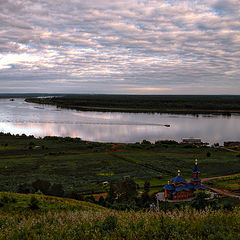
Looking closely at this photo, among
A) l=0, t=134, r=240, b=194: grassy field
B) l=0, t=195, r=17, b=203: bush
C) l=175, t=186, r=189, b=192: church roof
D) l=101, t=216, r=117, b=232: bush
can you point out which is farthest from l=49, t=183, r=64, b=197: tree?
l=101, t=216, r=117, b=232: bush

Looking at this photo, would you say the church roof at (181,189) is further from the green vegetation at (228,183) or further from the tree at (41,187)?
the tree at (41,187)

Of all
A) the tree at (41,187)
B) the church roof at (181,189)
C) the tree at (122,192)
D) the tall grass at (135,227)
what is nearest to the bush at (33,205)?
the tall grass at (135,227)

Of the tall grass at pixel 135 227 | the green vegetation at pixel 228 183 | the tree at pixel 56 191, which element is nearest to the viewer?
the tall grass at pixel 135 227

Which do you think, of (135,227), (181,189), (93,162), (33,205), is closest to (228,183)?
(181,189)

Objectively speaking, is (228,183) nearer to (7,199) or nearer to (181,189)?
(181,189)

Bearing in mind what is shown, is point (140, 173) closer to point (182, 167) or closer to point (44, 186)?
point (182, 167)

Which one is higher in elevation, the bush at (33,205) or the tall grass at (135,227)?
the tall grass at (135,227)

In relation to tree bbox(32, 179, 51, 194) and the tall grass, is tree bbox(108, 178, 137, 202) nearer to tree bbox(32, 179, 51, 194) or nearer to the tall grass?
tree bbox(32, 179, 51, 194)

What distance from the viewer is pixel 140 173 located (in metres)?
34.3

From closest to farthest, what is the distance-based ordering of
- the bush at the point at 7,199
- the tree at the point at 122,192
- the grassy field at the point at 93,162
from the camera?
the bush at the point at 7,199 < the tree at the point at 122,192 < the grassy field at the point at 93,162

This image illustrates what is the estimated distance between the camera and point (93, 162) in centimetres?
4072

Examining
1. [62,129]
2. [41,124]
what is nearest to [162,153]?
[62,129]

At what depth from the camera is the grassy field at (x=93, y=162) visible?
98.8 feet

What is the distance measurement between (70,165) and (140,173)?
11213mm
